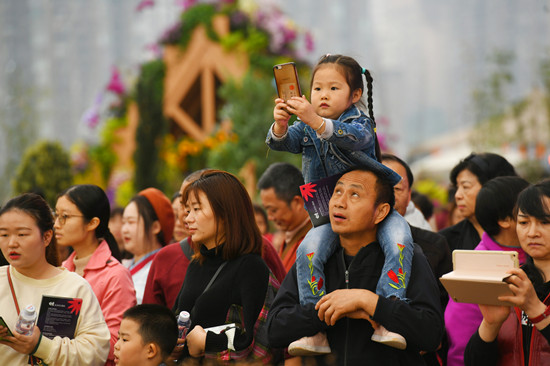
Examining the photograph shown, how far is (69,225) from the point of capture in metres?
4.59

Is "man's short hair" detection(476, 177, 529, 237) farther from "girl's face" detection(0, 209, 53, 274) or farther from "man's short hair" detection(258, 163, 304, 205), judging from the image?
"girl's face" detection(0, 209, 53, 274)

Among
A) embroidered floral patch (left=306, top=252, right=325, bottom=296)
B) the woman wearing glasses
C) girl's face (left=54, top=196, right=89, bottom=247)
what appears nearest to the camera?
embroidered floral patch (left=306, top=252, right=325, bottom=296)

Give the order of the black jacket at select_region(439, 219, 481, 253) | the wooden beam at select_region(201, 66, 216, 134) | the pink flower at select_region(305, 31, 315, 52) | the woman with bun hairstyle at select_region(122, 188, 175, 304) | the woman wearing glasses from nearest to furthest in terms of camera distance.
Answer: the woman wearing glasses
the black jacket at select_region(439, 219, 481, 253)
the woman with bun hairstyle at select_region(122, 188, 175, 304)
the pink flower at select_region(305, 31, 315, 52)
the wooden beam at select_region(201, 66, 216, 134)

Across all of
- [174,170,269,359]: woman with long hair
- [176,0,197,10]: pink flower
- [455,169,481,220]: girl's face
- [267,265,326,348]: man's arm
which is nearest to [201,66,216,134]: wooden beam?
[176,0,197,10]: pink flower

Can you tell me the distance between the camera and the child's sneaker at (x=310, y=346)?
10.8 feet

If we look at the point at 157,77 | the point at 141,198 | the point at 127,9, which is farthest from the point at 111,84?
the point at 127,9

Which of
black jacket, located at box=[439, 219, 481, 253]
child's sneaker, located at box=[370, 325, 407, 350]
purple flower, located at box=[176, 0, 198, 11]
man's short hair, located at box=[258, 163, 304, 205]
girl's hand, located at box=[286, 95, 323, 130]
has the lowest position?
black jacket, located at box=[439, 219, 481, 253]

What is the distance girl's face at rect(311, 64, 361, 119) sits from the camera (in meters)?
3.67

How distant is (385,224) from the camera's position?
3.47m

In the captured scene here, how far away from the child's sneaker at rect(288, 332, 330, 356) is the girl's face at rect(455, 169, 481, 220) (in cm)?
228

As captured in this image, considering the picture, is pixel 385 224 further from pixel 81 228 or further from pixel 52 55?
pixel 52 55

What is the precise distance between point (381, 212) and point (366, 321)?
1.82ft

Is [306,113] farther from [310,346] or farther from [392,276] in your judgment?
[310,346]

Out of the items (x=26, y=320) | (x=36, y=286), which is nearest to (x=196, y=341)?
(x=26, y=320)
